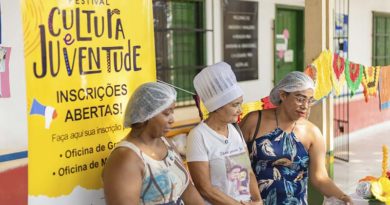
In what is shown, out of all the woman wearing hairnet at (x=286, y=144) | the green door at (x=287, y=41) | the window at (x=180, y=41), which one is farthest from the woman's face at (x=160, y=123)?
the green door at (x=287, y=41)

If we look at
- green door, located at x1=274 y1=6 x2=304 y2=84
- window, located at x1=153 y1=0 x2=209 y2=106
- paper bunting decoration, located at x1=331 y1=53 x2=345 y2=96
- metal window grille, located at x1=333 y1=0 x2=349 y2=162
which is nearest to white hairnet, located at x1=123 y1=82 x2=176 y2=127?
paper bunting decoration, located at x1=331 y1=53 x2=345 y2=96

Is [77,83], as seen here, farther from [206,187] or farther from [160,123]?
[206,187]

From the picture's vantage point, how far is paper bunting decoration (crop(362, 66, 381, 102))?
209 inches

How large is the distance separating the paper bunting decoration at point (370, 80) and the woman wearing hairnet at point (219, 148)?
3320mm

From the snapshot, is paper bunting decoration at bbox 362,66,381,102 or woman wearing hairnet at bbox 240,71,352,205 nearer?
woman wearing hairnet at bbox 240,71,352,205

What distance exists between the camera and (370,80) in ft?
17.7

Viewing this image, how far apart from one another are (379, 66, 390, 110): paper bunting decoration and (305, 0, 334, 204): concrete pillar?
55.4 inches

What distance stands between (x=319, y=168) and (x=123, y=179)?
1380 millimetres

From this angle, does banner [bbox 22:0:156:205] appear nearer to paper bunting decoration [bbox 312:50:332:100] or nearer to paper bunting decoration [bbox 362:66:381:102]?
paper bunting decoration [bbox 312:50:332:100]

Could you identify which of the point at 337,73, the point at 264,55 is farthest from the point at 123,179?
the point at 264,55

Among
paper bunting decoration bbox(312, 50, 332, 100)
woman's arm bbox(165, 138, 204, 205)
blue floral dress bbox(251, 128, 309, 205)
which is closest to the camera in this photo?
woman's arm bbox(165, 138, 204, 205)

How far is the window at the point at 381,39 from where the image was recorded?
9867 mm

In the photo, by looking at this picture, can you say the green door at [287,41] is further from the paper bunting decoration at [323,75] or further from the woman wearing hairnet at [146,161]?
the woman wearing hairnet at [146,161]

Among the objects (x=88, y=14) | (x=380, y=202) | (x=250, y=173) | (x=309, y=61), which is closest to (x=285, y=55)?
(x=309, y=61)
